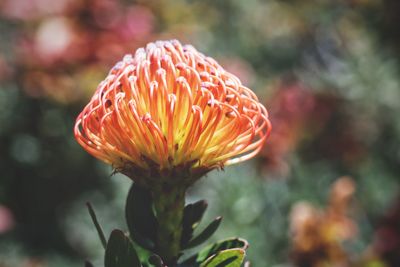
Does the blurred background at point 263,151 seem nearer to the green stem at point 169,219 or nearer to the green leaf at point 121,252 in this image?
the green stem at point 169,219

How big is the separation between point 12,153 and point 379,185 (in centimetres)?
157

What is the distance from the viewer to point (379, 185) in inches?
96.8

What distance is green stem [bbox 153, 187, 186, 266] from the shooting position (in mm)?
866

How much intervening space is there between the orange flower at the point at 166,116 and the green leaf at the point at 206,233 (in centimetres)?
8

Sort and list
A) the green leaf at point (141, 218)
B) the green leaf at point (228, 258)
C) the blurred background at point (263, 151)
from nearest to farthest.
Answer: the green leaf at point (228, 258) < the green leaf at point (141, 218) < the blurred background at point (263, 151)

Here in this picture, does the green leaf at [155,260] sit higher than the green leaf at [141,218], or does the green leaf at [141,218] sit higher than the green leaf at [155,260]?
the green leaf at [141,218]

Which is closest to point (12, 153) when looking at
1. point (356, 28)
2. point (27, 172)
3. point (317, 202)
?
point (27, 172)

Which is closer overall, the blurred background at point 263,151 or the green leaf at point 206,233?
the green leaf at point 206,233

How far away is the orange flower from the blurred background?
3.15 ft

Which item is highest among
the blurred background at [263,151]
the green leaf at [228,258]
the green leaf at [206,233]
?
the blurred background at [263,151]

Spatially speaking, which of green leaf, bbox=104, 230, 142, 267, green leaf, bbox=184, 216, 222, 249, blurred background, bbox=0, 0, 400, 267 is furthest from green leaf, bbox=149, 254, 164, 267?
blurred background, bbox=0, 0, 400, 267

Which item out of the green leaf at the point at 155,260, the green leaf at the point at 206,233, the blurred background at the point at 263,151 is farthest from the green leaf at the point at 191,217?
the blurred background at the point at 263,151

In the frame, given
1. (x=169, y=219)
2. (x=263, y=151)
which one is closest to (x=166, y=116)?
(x=169, y=219)

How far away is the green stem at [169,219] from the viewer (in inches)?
34.1
